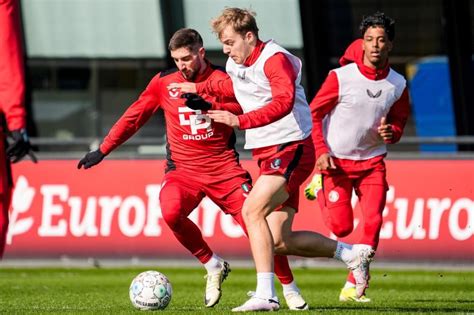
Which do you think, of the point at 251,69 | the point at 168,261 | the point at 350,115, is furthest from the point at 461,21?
the point at 251,69

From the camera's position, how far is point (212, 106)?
32.6 ft

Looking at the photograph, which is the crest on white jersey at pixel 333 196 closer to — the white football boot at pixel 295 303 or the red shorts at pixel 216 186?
the red shorts at pixel 216 186

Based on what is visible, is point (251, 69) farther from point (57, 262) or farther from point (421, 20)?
point (421, 20)

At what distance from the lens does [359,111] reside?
11719 millimetres

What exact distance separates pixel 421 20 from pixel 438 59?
0.71 meters

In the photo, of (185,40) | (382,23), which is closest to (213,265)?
(185,40)

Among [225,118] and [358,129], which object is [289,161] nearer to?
[225,118]

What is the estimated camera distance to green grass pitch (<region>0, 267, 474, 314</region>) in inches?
408

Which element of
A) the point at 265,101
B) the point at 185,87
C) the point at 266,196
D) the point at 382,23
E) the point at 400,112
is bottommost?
the point at 266,196

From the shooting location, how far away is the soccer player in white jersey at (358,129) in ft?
37.9

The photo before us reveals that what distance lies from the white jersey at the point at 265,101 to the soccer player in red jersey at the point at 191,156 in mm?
746

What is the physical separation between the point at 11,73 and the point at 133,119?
12.2 ft

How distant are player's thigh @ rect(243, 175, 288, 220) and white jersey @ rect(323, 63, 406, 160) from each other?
2.12 meters

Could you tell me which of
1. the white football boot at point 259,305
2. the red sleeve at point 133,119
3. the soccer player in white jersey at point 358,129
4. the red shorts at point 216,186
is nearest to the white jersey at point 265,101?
the red shorts at point 216,186
